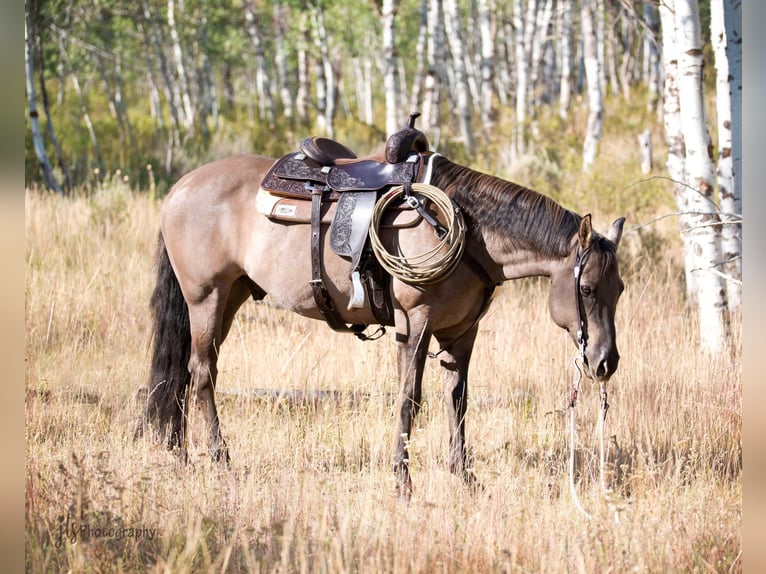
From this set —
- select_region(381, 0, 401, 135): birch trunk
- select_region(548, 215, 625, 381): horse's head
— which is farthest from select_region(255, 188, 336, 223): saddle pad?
select_region(381, 0, 401, 135): birch trunk

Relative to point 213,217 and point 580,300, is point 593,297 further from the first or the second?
point 213,217

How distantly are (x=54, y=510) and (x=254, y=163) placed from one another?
2197 mm

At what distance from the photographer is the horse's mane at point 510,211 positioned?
13.2 feet

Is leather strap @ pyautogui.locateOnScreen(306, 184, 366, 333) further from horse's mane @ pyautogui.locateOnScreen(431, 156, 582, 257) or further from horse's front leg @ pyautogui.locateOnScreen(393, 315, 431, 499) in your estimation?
horse's mane @ pyautogui.locateOnScreen(431, 156, 582, 257)

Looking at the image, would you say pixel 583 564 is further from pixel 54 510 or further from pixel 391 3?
pixel 391 3

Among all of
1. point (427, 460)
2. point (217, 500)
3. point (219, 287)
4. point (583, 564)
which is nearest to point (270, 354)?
point (219, 287)

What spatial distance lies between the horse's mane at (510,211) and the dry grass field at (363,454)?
3.61 ft

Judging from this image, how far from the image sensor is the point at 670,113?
7.21 meters

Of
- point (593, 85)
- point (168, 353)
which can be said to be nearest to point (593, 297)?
point (168, 353)

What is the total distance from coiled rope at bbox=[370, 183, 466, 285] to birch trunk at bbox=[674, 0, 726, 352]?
270cm

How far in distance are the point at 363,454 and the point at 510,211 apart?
1737 mm

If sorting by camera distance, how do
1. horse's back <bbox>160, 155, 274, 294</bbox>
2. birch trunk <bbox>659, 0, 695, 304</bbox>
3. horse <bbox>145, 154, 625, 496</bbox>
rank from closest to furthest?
horse <bbox>145, 154, 625, 496</bbox>
horse's back <bbox>160, 155, 274, 294</bbox>
birch trunk <bbox>659, 0, 695, 304</bbox>

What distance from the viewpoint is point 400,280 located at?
13.6 ft

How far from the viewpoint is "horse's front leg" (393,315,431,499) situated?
163 inches
